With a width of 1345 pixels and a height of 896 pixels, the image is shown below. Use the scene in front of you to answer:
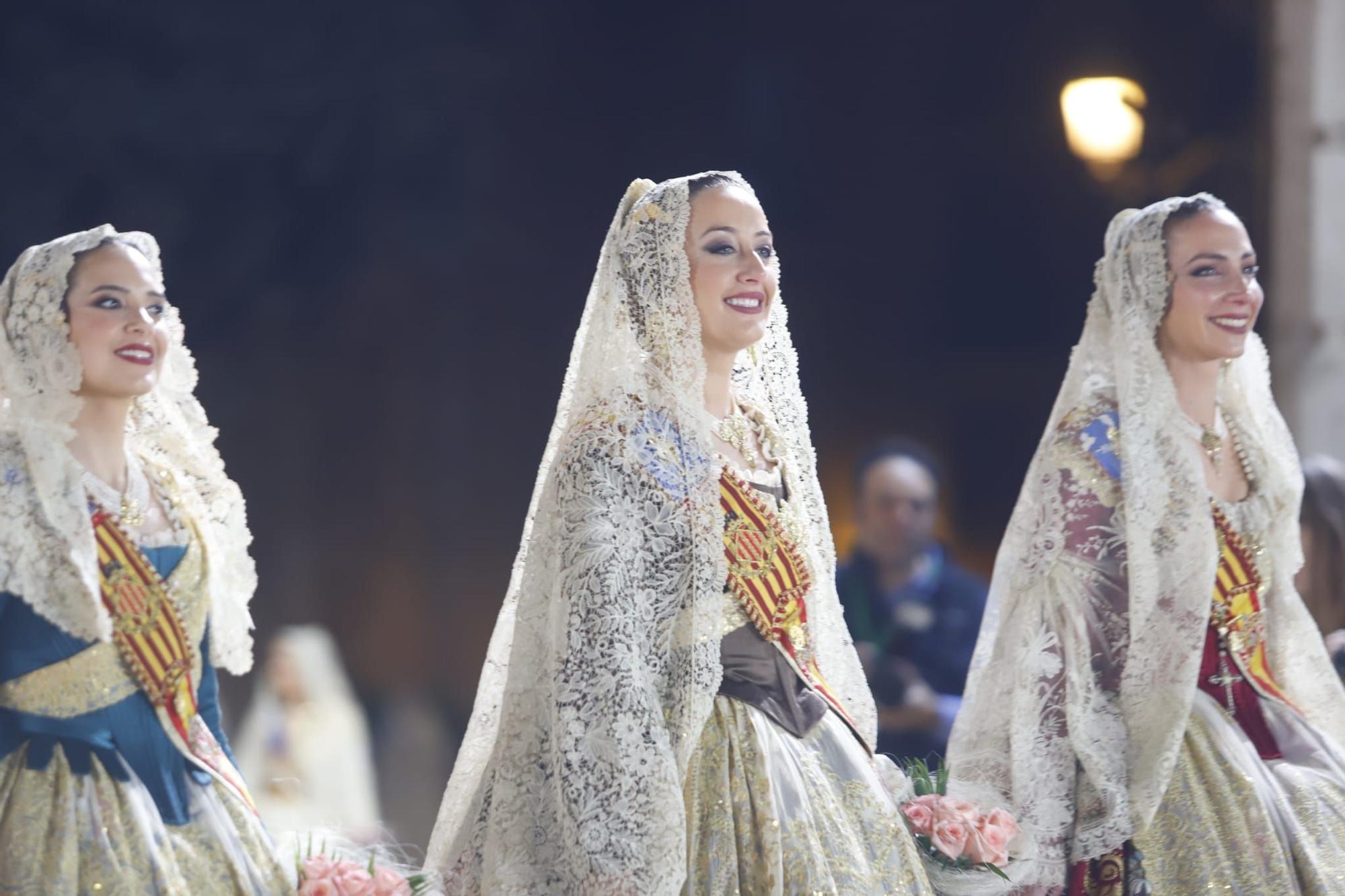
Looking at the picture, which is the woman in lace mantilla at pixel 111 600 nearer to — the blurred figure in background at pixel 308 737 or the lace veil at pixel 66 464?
the lace veil at pixel 66 464

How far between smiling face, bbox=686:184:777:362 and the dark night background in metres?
3.42

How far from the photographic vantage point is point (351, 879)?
12.9 ft

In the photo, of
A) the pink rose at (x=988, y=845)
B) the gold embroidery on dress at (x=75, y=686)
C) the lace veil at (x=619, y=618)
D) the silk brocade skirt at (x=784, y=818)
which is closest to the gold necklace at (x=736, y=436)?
the lace veil at (x=619, y=618)

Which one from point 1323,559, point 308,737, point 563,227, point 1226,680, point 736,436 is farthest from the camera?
point 563,227

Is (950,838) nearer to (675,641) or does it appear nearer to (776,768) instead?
(776,768)

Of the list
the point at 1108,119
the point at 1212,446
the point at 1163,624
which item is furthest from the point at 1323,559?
the point at 1108,119

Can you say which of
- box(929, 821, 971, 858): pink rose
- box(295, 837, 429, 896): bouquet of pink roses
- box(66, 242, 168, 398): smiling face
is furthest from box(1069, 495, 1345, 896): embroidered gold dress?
box(66, 242, 168, 398): smiling face

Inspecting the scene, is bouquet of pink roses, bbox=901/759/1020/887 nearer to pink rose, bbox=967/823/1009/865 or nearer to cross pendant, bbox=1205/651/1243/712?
pink rose, bbox=967/823/1009/865

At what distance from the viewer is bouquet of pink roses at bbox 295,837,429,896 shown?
3.91 m

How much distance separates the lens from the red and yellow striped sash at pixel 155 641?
3.98 metres

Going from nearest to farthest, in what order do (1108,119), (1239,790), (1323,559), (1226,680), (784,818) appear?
(784,818)
(1239,790)
(1226,680)
(1323,559)
(1108,119)

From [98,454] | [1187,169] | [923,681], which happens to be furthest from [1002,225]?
[98,454]

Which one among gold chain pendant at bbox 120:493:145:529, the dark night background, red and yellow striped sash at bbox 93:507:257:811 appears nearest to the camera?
red and yellow striped sash at bbox 93:507:257:811

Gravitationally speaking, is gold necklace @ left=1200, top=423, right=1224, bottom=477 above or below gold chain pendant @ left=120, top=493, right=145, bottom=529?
above
